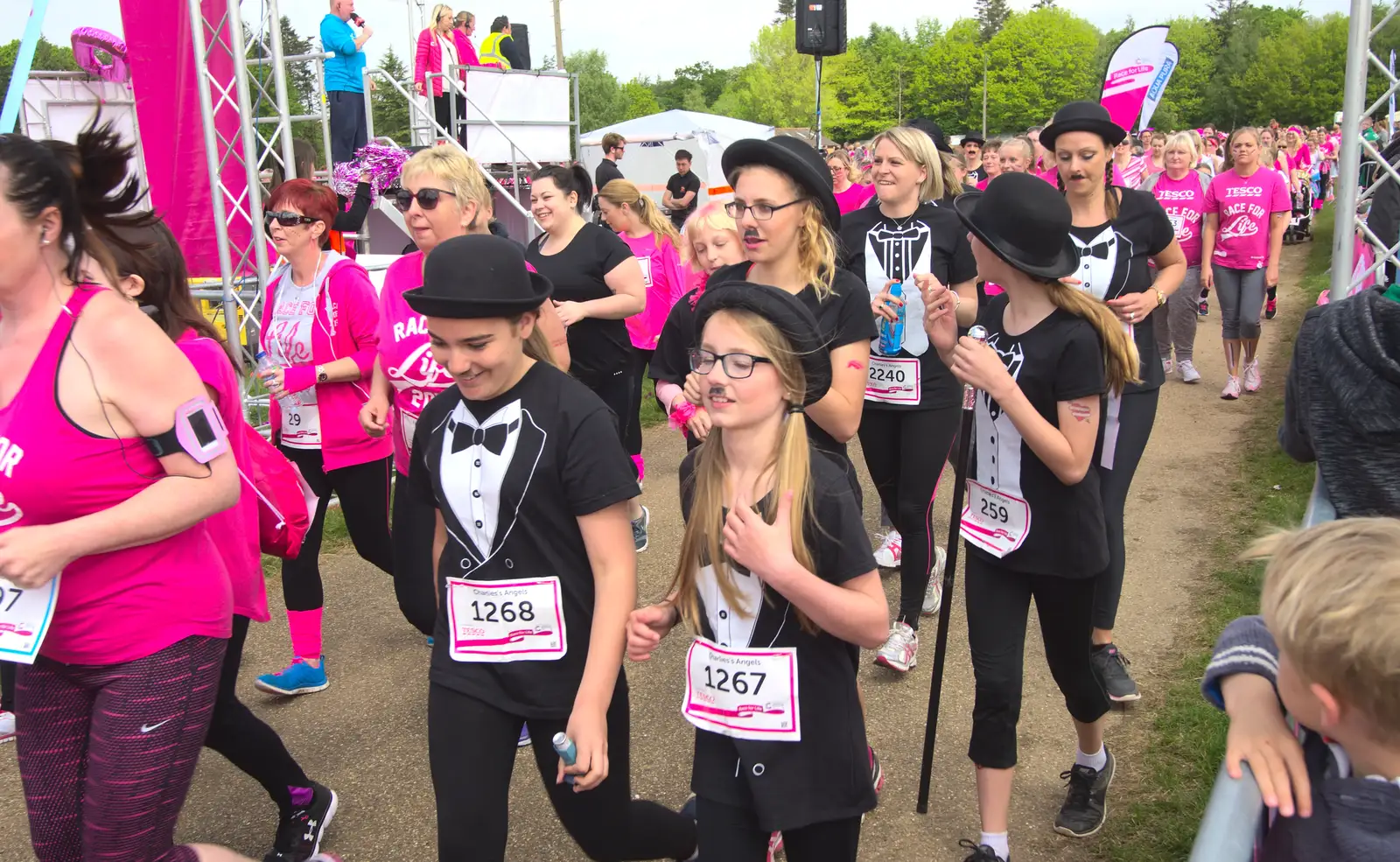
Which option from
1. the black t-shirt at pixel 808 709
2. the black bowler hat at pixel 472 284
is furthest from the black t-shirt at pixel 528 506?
the black t-shirt at pixel 808 709

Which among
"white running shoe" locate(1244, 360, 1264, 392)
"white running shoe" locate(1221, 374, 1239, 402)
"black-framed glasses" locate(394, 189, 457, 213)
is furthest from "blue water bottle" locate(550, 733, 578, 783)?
"white running shoe" locate(1244, 360, 1264, 392)

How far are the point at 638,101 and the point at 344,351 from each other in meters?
89.7

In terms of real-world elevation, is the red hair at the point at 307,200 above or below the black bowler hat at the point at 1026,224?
above

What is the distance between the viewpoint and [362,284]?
437cm

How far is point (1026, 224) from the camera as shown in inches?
113

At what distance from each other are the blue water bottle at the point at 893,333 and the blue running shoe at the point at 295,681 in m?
2.78

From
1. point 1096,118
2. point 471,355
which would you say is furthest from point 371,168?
point 471,355

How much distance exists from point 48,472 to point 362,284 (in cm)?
227

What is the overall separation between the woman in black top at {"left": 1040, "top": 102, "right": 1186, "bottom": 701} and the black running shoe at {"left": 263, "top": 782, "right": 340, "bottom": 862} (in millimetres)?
2861

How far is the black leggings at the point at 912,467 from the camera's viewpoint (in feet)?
14.7

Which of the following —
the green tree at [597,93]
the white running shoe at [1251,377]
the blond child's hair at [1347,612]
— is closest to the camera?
the blond child's hair at [1347,612]

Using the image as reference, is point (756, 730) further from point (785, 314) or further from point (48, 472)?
point (48, 472)

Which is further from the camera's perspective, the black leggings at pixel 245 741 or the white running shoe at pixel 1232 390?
the white running shoe at pixel 1232 390

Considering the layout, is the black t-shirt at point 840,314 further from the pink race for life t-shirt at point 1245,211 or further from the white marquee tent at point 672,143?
the white marquee tent at point 672,143
